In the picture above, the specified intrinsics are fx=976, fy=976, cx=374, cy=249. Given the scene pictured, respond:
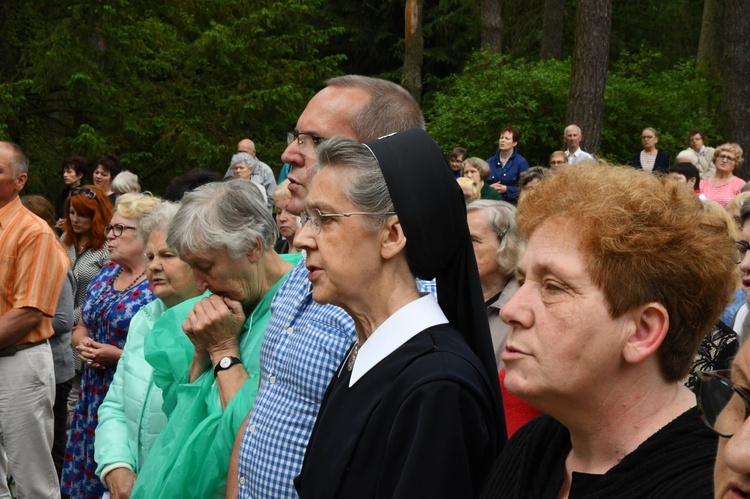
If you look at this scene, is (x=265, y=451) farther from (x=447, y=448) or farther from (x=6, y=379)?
(x=6, y=379)

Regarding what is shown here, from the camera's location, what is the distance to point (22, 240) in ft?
20.9

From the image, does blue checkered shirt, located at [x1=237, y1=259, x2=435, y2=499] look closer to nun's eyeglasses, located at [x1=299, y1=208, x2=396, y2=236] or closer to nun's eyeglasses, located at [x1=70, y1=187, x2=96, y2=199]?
nun's eyeglasses, located at [x1=299, y1=208, x2=396, y2=236]

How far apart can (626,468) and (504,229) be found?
3013mm

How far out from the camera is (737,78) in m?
20.5

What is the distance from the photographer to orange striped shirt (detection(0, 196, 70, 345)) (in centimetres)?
627

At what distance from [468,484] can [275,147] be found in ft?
67.0

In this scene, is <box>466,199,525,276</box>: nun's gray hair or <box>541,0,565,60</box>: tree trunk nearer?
<box>466,199,525,276</box>: nun's gray hair

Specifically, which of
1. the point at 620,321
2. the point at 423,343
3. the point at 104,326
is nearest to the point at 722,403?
the point at 620,321

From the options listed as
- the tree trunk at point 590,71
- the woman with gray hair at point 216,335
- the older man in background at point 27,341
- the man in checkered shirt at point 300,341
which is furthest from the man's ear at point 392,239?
the tree trunk at point 590,71

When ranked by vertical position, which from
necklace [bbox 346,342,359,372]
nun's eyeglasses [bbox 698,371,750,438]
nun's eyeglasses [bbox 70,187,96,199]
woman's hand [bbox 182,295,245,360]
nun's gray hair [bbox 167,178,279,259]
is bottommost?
nun's eyeglasses [bbox 70,187,96,199]

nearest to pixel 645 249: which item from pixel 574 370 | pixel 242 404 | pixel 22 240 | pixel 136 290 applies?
pixel 574 370

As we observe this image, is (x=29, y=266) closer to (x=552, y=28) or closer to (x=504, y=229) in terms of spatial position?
(x=504, y=229)

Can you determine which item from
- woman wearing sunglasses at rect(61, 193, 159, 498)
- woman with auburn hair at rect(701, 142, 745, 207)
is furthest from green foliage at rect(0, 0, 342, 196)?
woman wearing sunglasses at rect(61, 193, 159, 498)

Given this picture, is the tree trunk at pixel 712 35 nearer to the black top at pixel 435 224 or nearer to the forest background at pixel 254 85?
the forest background at pixel 254 85
